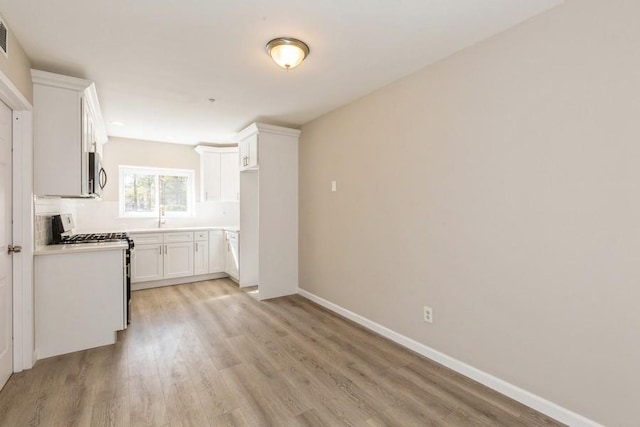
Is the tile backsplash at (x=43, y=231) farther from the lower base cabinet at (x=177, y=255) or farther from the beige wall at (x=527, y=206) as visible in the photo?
the beige wall at (x=527, y=206)

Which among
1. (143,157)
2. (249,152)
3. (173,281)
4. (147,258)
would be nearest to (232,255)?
(173,281)

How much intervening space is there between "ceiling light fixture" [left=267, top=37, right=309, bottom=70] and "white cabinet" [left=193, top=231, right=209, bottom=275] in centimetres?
354

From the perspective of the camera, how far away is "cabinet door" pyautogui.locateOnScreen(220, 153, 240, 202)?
5.49 m

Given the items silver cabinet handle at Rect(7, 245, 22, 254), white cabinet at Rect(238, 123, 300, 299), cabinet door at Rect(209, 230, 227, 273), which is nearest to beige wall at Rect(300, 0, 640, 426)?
white cabinet at Rect(238, 123, 300, 299)

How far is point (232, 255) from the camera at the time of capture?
4922 mm

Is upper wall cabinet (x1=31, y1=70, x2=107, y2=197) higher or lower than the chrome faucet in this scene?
higher

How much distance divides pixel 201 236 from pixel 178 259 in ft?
1.62

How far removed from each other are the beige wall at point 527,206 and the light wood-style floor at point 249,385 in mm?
355

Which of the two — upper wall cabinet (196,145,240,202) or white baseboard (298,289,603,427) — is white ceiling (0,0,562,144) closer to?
upper wall cabinet (196,145,240,202)

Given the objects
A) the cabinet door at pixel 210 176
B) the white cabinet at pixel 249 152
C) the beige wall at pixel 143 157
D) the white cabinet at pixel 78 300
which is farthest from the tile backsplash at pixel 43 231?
the cabinet door at pixel 210 176

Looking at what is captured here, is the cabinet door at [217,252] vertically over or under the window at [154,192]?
under

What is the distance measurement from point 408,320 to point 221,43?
269 centimetres

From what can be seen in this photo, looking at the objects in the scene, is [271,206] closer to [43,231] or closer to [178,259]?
[178,259]

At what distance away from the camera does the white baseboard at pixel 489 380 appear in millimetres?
1762
